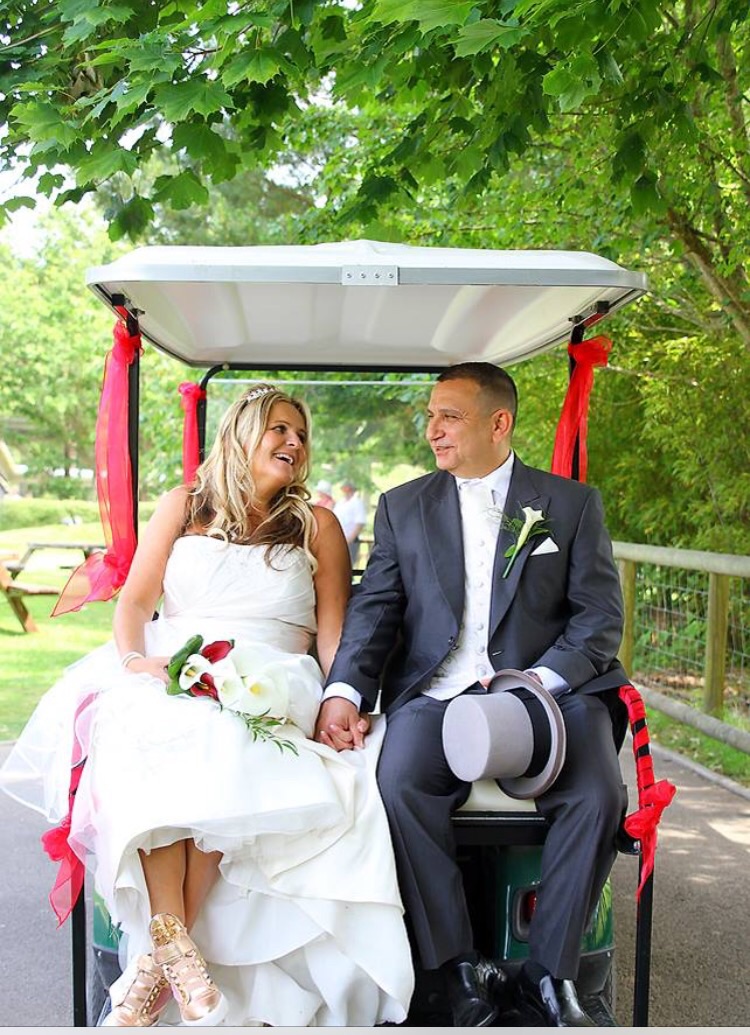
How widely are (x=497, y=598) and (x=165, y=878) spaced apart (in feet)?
4.13

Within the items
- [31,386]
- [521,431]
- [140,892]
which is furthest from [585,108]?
[31,386]

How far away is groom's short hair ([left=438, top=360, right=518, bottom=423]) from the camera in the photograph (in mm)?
3639

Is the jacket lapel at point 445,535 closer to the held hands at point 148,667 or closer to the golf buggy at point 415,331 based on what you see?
the golf buggy at point 415,331

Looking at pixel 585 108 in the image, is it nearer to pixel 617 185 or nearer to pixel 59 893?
pixel 617 185

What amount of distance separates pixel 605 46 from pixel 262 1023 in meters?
3.04

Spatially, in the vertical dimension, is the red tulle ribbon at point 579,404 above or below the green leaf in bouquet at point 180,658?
above

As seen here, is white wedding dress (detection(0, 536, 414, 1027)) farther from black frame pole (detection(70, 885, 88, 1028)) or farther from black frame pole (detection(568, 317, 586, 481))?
black frame pole (detection(568, 317, 586, 481))

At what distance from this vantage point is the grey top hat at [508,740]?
2.93 m

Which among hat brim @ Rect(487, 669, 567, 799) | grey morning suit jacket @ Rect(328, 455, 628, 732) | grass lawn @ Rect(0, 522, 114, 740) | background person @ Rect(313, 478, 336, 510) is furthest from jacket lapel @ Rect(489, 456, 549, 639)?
grass lawn @ Rect(0, 522, 114, 740)

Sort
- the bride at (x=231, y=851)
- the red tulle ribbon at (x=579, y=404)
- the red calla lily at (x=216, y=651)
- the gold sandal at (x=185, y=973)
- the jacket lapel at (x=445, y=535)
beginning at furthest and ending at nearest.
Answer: the red tulle ribbon at (x=579, y=404) < the jacket lapel at (x=445, y=535) < the red calla lily at (x=216, y=651) < the bride at (x=231, y=851) < the gold sandal at (x=185, y=973)

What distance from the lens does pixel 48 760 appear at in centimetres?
325

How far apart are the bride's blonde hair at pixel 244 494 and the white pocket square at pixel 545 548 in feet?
2.46

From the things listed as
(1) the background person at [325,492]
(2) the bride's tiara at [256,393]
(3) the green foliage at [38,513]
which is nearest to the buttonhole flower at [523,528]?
(2) the bride's tiara at [256,393]

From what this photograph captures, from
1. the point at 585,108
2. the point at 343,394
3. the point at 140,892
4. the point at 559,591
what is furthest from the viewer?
the point at 585,108
